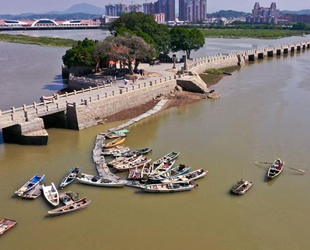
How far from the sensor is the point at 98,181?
2297 cm

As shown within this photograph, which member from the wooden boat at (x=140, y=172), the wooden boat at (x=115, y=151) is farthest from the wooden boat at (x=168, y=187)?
the wooden boat at (x=115, y=151)

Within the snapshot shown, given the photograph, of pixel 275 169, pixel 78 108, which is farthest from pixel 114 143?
pixel 275 169

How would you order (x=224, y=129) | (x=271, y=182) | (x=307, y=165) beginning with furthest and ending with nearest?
(x=224, y=129) → (x=307, y=165) → (x=271, y=182)

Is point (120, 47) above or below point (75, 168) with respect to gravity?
above

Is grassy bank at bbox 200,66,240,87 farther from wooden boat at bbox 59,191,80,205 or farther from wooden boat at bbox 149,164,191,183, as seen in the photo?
wooden boat at bbox 59,191,80,205

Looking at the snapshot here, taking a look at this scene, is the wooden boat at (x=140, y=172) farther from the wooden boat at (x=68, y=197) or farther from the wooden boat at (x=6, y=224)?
the wooden boat at (x=6, y=224)

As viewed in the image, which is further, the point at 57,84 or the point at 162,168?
the point at 57,84

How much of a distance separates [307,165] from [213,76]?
33641 millimetres

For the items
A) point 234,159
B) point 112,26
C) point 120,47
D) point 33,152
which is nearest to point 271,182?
point 234,159

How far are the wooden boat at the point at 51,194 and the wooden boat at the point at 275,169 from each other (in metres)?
13.5

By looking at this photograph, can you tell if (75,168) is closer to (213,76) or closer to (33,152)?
(33,152)

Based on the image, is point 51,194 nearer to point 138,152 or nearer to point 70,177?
point 70,177

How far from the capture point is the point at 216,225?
1928 cm

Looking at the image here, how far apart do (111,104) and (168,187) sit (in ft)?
53.1
